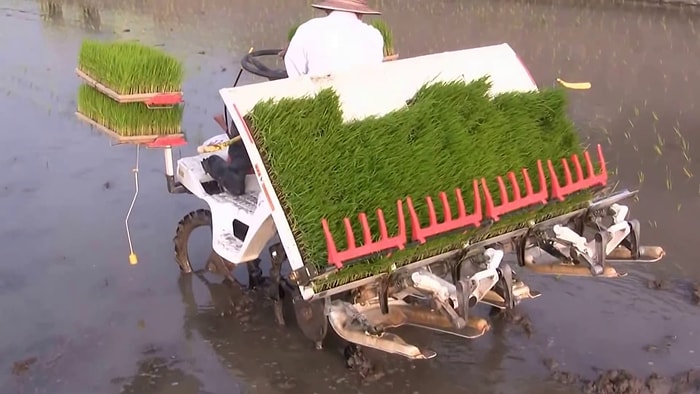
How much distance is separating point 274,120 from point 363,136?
1.46 feet

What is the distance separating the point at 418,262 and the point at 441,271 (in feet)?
0.95

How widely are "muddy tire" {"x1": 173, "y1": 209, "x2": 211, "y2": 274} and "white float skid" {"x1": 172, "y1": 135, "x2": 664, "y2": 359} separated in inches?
14.0

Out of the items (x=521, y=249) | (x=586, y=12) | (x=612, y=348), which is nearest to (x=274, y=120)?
(x=521, y=249)

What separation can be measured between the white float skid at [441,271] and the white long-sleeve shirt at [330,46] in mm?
754

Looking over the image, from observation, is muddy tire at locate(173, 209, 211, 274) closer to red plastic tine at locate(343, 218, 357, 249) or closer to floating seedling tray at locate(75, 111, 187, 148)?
floating seedling tray at locate(75, 111, 187, 148)

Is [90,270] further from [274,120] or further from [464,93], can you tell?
[464,93]

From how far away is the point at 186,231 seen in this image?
4961mm

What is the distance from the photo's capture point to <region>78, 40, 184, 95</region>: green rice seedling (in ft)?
14.2

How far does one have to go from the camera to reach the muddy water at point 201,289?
409 cm

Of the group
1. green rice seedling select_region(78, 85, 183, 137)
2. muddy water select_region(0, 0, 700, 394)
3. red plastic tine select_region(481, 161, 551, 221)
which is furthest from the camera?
green rice seedling select_region(78, 85, 183, 137)

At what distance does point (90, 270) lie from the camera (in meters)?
5.14

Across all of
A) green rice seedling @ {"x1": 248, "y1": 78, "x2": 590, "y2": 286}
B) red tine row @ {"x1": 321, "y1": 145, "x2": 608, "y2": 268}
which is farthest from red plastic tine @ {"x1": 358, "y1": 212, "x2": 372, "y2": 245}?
green rice seedling @ {"x1": 248, "y1": 78, "x2": 590, "y2": 286}

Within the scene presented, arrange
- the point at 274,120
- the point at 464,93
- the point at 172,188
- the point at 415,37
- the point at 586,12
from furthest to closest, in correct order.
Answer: the point at 586,12 < the point at 415,37 < the point at 172,188 < the point at 464,93 < the point at 274,120

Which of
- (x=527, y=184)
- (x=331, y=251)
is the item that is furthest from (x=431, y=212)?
(x=527, y=184)
